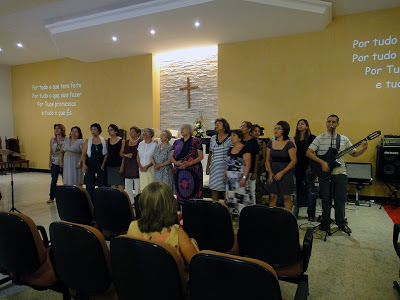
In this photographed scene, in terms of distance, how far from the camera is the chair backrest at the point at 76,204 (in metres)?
2.88

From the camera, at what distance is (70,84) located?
9.23 metres

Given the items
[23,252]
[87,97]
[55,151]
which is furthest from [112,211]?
[87,97]

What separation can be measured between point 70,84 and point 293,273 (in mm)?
9073

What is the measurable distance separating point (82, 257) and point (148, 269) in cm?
49

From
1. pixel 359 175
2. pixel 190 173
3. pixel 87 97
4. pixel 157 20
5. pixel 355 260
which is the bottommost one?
pixel 355 260

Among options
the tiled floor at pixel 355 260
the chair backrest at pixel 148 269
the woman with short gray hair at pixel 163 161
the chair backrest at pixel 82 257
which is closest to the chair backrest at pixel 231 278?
the chair backrest at pixel 148 269

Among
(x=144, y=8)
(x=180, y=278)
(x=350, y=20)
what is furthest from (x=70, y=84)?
(x=180, y=278)

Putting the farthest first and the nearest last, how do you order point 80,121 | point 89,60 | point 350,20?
1. point 80,121
2. point 89,60
3. point 350,20

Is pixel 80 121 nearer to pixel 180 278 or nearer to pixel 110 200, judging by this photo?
pixel 110 200

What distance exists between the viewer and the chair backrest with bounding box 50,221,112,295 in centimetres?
162

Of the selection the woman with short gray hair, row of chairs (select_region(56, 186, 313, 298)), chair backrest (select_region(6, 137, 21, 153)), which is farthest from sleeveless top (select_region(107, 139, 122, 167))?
chair backrest (select_region(6, 137, 21, 153))

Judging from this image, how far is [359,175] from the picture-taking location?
209 inches

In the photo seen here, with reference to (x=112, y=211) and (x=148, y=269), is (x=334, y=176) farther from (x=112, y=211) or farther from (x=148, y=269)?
(x=148, y=269)

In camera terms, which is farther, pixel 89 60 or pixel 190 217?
pixel 89 60
